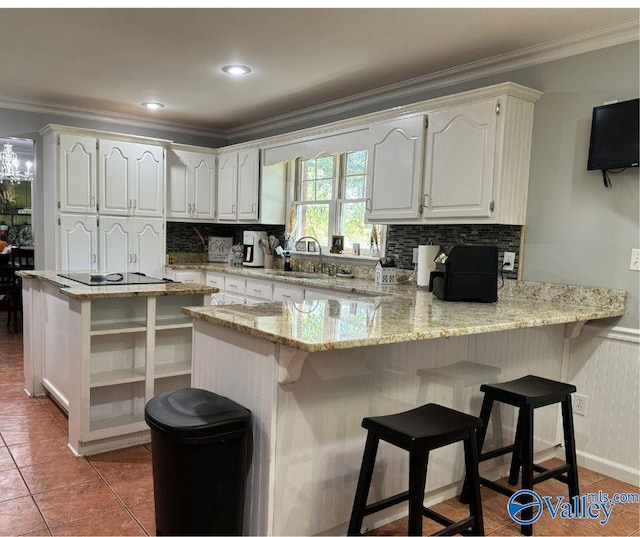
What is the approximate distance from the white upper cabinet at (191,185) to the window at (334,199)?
1.11 metres

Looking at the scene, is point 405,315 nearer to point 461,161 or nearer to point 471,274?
point 471,274

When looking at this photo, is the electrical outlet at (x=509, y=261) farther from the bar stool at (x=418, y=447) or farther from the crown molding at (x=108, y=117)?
the crown molding at (x=108, y=117)

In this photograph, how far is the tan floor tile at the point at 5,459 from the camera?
2578mm

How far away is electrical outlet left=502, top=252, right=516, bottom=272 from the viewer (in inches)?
124

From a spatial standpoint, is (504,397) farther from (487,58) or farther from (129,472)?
(487,58)

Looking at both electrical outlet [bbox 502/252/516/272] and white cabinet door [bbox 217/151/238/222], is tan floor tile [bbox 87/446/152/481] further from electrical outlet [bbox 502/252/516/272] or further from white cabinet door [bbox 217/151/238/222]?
white cabinet door [bbox 217/151/238/222]

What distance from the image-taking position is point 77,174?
4.75 metres

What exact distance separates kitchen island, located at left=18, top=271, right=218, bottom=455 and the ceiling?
1502 mm

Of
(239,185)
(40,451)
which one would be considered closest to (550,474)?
(40,451)

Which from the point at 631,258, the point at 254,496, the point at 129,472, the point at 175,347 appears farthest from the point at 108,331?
the point at 631,258

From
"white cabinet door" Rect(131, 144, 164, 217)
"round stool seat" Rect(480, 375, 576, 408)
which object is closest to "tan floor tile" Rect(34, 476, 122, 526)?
"round stool seat" Rect(480, 375, 576, 408)

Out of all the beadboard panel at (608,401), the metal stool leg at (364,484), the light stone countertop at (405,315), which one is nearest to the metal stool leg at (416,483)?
the metal stool leg at (364,484)

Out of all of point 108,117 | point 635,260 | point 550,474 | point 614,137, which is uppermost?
point 108,117

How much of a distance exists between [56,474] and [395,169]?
8.82 feet
